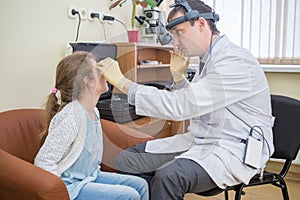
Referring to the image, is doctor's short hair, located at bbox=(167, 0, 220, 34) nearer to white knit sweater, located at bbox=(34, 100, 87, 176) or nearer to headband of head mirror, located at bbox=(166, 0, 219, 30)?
headband of head mirror, located at bbox=(166, 0, 219, 30)

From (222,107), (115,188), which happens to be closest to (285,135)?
(222,107)

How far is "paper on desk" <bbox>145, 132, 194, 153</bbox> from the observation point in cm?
147

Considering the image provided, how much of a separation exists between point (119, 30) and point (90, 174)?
1552 millimetres

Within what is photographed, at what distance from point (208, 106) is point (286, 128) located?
1.99 ft

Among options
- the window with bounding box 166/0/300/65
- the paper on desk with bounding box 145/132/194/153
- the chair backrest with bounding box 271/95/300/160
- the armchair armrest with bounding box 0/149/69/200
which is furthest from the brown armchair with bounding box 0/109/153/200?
the window with bounding box 166/0/300/65

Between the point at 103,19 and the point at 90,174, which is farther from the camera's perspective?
the point at 103,19

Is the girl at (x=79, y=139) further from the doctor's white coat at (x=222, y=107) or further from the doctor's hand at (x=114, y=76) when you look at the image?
the doctor's white coat at (x=222, y=107)

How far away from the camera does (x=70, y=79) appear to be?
1342 mm

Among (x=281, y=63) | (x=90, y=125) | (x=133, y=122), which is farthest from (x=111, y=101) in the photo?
(x=281, y=63)

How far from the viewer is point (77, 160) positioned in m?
1.31

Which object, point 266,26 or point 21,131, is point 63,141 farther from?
point 266,26

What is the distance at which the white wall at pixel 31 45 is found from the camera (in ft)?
5.51

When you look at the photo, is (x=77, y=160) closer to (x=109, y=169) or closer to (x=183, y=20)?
(x=109, y=169)

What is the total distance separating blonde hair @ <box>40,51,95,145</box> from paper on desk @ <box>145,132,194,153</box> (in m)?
0.43
